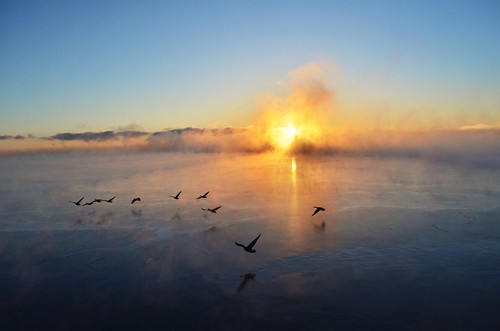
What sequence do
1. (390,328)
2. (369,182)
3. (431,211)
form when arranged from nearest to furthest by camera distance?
(390,328) < (431,211) < (369,182)

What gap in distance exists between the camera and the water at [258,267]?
81.7ft

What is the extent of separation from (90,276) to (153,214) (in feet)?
74.2

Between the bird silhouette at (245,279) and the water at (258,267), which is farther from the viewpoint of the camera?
the bird silhouette at (245,279)

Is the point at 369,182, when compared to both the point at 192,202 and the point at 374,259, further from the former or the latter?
the point at 374,259

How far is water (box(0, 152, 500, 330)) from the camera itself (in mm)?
24891

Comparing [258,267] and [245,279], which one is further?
[258,267]

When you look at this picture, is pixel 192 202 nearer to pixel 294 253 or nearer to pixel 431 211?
pixel 294 253

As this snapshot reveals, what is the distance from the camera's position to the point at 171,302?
2705 cm

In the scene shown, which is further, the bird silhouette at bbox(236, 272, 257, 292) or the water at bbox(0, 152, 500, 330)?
the bird silhouette at bbox(236, 272, 257, 292)

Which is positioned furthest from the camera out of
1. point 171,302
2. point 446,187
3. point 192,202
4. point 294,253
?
point 446,187

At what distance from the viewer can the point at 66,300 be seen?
2791 centimetres

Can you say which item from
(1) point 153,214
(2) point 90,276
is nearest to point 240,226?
(1) point 153,214

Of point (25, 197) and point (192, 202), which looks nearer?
point (192, 202)

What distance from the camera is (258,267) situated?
3234 centimetres
